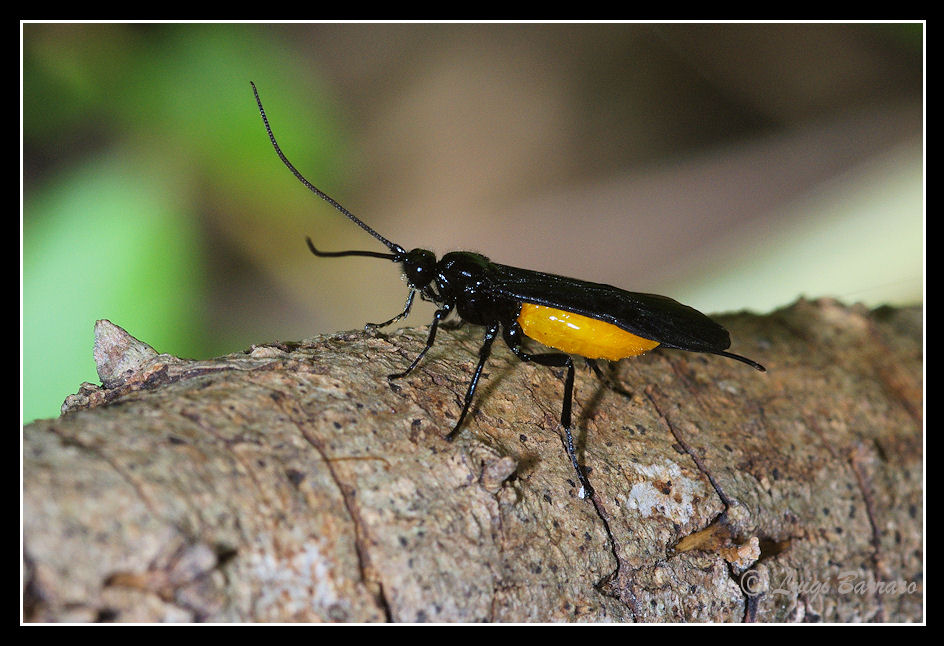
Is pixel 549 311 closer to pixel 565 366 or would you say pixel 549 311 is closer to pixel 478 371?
pixel 565 366

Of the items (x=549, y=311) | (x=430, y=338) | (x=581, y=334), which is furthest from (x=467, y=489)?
(x=549, y=311)

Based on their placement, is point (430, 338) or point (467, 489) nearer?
point (467, 489)

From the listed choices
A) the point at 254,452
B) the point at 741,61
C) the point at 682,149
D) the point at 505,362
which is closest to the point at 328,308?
the point at 505,362

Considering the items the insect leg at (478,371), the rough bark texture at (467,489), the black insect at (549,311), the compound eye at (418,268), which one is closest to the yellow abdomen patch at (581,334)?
the black insect at (549,311)

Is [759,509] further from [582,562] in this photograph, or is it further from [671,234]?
[671,234]
